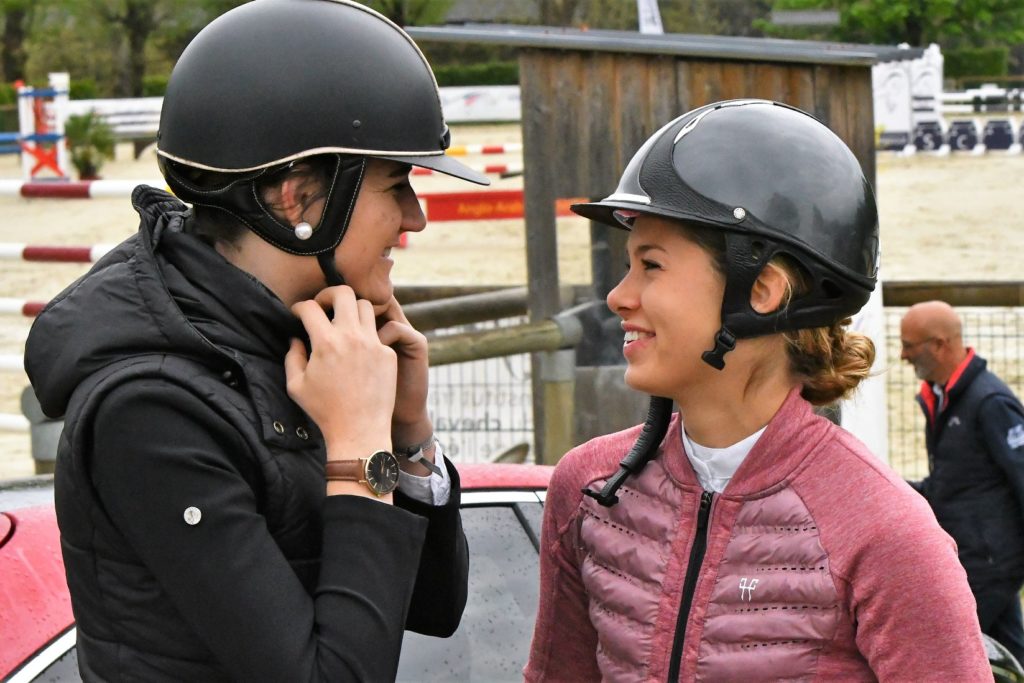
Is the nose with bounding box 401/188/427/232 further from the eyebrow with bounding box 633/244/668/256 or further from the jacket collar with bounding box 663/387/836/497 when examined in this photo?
the jacket collar with bounding box 663/387/836/497

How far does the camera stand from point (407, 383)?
2232 mm

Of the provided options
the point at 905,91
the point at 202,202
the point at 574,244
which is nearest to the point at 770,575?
the point at 202,202

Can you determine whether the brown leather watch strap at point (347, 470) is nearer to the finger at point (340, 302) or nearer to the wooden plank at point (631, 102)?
the finger at point (340, 302)

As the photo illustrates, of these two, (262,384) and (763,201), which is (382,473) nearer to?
(262,384)

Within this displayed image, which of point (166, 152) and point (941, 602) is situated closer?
point (941, 602)

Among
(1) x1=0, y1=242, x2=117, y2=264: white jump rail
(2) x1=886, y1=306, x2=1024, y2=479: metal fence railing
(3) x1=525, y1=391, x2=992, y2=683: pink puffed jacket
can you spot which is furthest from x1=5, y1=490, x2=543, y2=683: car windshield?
Answer: (2) x1=886, y1=306, x2=1024, y2=479: metal fence railing

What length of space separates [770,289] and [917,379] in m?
7.38

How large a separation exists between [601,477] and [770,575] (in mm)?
343

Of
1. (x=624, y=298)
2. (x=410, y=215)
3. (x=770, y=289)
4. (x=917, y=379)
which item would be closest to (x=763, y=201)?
(x=770, y=289)

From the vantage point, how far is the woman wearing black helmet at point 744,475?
1.91 meters

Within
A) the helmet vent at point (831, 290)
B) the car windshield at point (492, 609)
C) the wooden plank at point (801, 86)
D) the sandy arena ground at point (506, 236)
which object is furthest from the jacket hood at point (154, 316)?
the sandy arena ground at point (506, 236)

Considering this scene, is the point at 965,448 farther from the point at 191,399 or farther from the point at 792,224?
the point at 191,399

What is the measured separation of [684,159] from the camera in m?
2.14

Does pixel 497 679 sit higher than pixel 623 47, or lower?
lower
